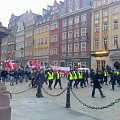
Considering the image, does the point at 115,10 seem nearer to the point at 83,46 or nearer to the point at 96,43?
the point at 96,43

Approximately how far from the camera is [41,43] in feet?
212

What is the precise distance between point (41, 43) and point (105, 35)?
22.4 metres

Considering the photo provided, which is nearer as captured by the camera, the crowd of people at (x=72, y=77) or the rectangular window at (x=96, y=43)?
the crowd of people at (x=72, y=77)

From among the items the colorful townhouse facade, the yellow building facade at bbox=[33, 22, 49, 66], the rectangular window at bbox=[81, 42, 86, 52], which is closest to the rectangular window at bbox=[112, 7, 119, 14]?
the colorful townhouse facade

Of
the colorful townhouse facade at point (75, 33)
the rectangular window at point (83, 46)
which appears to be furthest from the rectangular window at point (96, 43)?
the rectangular window at point (83, 46)

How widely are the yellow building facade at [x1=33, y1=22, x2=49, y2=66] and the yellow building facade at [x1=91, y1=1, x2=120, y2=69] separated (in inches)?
663

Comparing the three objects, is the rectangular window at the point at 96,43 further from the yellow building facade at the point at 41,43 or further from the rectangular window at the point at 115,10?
the yellow building facade at the point at 41,43

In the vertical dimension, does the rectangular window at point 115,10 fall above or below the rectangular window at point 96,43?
above

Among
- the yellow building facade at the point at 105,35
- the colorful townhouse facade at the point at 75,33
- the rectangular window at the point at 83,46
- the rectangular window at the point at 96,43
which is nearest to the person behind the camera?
the yellow building facade at the point at 105,35

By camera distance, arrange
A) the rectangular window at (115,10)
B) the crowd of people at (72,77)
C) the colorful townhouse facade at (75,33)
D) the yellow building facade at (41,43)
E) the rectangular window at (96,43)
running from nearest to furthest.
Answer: the crowd of people at (72,77), the rectangular window at (115,10), the rectangular window at (96,43), the colorful townhouse facade at (75,33), the yellow building facade at (41,43)

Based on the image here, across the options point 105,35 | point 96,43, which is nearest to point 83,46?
point 96,43

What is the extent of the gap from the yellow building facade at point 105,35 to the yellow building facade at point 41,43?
16830 mm

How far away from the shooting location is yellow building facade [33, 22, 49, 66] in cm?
6225

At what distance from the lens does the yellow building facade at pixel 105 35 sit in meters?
43.2
